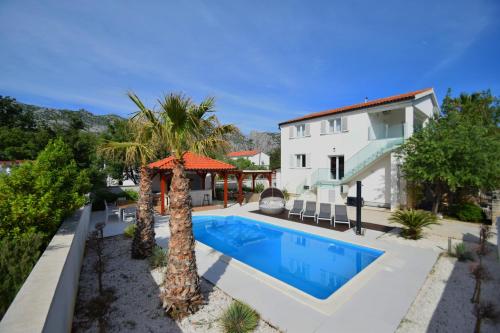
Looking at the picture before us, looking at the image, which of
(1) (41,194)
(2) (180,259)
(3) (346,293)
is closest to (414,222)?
(3) (346,293)

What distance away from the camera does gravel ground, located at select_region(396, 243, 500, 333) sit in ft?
15.1

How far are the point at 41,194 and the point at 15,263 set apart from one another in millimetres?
2243

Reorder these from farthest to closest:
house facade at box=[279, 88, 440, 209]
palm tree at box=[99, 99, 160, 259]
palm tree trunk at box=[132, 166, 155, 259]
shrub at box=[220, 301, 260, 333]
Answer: house facade at box=[279, 88, 440, 209], palm tree trunk at box=[132, 166, 155, 259], palm tree at box=[99, 99, 160, 259], shrub at box=[220, 301, 260, 333]

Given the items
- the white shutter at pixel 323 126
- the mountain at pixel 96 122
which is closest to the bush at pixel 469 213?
the white shutter at pixel 323 126

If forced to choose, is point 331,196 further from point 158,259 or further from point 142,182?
point 142,182

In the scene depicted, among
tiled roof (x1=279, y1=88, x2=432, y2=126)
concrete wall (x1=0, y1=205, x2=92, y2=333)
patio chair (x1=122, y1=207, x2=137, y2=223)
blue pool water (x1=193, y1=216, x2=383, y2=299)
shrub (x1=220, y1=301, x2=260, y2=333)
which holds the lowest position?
blue pool water (x1=193, y1=216, x2=383, y2=299)

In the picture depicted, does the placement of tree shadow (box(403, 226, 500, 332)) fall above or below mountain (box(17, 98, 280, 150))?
below

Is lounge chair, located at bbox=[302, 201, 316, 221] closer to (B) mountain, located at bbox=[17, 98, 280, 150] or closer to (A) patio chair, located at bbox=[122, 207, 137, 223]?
(A) patio chair, located at bbox=[122, 207, 137, 223]

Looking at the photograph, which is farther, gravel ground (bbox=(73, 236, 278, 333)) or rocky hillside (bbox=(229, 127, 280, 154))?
rocky hillside (bbox=(229, 127, 280, 154))

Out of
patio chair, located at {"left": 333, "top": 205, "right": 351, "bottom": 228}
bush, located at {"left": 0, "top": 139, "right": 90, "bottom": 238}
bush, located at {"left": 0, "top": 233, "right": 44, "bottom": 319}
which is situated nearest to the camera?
bush, located at {"left": 0, "top": 233, "right": 44, "bottom": 319}

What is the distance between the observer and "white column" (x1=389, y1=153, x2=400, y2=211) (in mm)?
16250

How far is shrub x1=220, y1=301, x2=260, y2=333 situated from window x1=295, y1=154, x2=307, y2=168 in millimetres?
19810

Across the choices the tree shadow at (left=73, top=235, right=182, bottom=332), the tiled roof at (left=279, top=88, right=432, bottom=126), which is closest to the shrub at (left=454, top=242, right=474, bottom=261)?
the tree shadow at (left=73, top=235, right=182, bottom=332)

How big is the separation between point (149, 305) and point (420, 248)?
32.0ft
